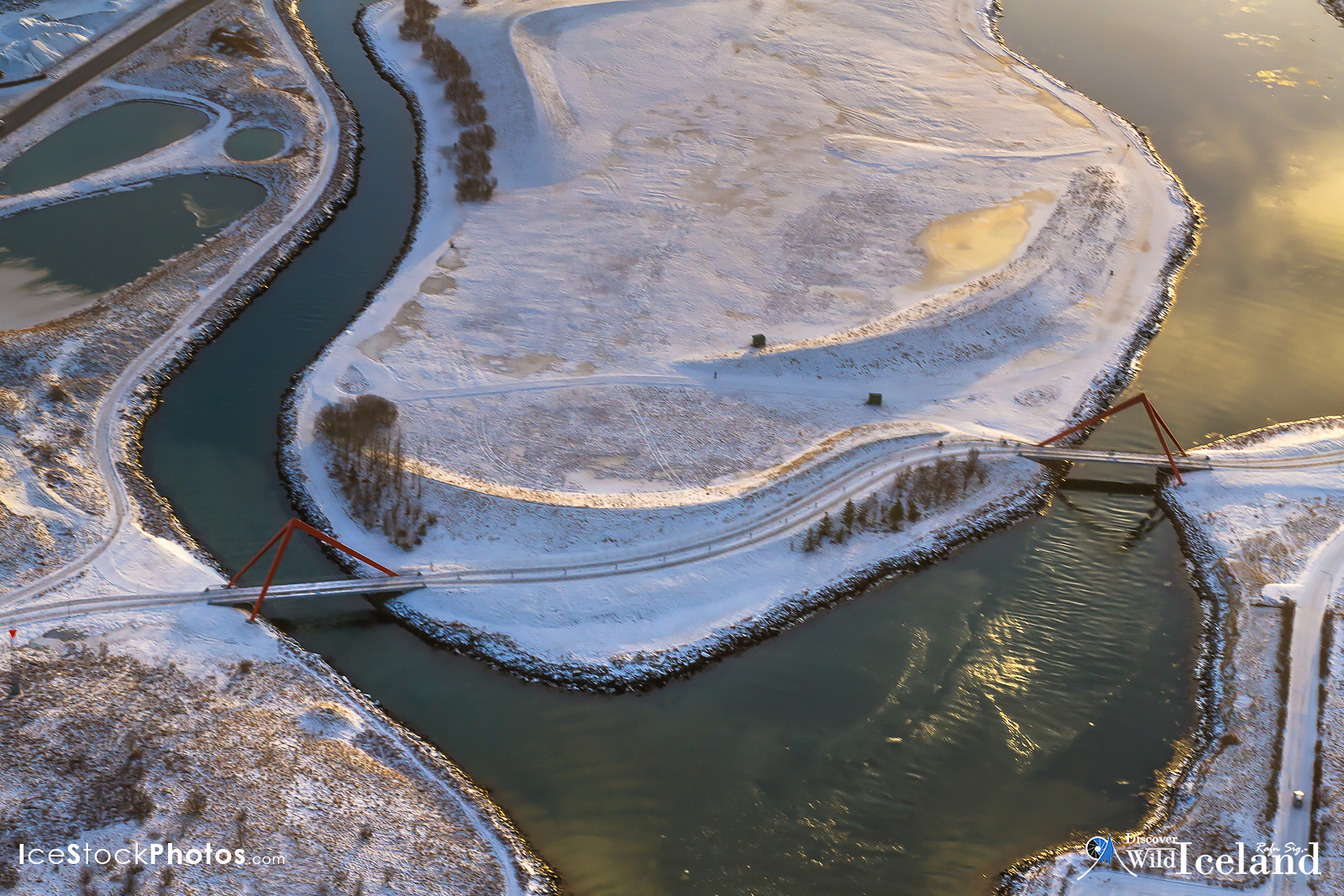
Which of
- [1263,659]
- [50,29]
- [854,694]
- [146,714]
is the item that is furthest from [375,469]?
[50,29]

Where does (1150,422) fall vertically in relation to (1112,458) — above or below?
above

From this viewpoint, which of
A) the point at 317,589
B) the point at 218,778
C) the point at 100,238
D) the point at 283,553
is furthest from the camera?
the point at 100,238

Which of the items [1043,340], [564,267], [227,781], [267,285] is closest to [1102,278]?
[1043,340]

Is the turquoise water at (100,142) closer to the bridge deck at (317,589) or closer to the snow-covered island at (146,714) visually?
the snow-covered island at (146,714)

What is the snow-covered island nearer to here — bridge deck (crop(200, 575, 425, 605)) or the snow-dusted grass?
the snow-dusted grass

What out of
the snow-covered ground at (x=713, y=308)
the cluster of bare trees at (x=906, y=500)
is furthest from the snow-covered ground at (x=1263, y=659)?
the cluster of bare trees at (x=906, y=500)

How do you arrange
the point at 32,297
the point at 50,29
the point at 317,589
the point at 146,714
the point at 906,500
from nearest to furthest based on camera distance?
the point at 146,714
the point at 317,589
the point at 906,500
the point at 32,297
the point at 50,29

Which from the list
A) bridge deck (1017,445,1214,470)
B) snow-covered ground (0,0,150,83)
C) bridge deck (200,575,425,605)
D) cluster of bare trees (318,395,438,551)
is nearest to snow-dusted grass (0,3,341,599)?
bridge deck (200,575,425,605)

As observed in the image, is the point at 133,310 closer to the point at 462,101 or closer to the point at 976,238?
the point at 462,101
